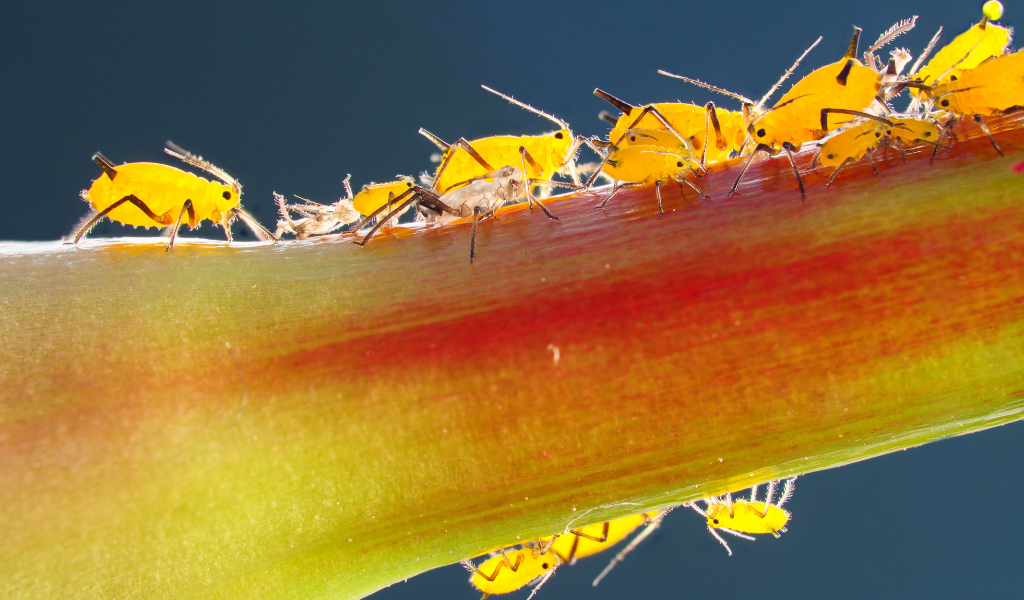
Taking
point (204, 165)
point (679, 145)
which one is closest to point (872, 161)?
point (679, 145)

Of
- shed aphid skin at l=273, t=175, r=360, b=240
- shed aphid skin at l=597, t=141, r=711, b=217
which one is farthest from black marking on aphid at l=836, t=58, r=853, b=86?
shed aphid skin at l=273, t=175, r=360, b=240

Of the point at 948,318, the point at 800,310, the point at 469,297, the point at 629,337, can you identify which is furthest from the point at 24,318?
the point at 948,318

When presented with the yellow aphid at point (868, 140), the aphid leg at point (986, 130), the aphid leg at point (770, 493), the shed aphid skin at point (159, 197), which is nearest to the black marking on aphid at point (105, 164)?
the shed aphid skin at point (159, 197)

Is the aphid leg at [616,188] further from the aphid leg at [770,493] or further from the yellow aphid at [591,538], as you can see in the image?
the aphid leg at [770,493]

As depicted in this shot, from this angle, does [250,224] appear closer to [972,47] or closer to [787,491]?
[972,47]

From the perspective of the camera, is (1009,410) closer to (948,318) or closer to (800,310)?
(948,318)
